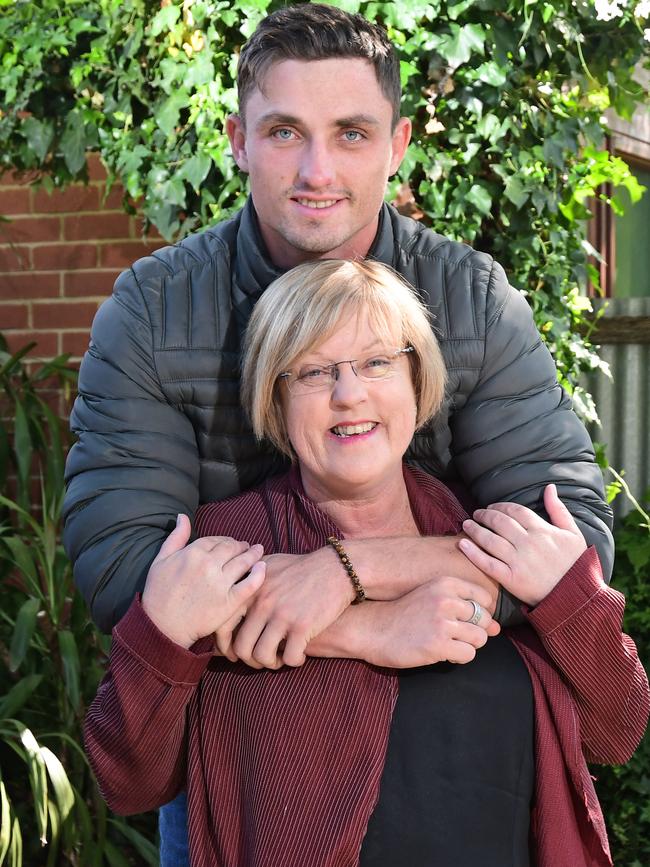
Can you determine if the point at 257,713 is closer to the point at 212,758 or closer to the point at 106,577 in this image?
the point at 212,758

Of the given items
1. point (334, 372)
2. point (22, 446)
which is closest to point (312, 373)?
point (334, 372)

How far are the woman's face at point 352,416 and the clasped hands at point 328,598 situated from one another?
0.15 m

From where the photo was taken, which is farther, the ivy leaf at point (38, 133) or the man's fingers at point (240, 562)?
the ivy leaf at point (38, 133)

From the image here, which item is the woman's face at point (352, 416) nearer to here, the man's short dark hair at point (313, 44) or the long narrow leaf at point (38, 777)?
the man's short dark hair at point (313, 44)

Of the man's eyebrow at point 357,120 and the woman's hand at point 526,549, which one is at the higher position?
the man's eyebrow at point 357,120

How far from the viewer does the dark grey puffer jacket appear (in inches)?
73.8

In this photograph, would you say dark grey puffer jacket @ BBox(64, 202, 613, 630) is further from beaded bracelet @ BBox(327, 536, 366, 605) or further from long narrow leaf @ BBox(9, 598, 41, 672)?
long narrow leaf @ BBox(9, 598, 41, 672)

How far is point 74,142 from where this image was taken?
349 centimetres

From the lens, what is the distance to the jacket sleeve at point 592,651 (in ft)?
5.72

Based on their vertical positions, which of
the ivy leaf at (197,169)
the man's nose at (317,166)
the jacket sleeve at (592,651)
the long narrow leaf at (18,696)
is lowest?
the long narrow leaf at (18,696)

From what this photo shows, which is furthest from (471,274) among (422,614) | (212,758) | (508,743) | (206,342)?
(212,758)

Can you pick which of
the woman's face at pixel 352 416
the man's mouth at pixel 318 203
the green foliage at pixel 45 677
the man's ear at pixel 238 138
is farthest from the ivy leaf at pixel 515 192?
the green foliage at pixel 45 677

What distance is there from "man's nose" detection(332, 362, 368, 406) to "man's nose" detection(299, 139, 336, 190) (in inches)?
13.8

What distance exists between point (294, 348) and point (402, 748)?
65 centimetres
